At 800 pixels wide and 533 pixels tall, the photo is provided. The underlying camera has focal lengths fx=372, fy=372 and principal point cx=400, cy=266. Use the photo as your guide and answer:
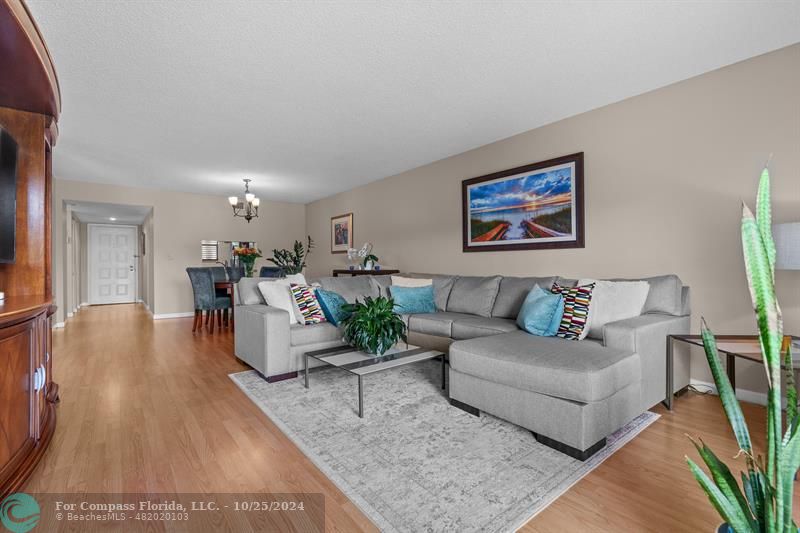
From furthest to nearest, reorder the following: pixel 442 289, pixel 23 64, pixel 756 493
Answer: pixel 442 289
pixel 23 64
pixel 756 493

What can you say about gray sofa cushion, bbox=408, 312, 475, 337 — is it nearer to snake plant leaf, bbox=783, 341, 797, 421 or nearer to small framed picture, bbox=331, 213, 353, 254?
snake plant leaf, bbox=783, 341, 797, 421

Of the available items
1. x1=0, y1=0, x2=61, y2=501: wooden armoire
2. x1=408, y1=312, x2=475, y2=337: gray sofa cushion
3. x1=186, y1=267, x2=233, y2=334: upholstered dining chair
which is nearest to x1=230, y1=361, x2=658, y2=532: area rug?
x1=408, y1=312, x2=475, y2=337: gray sofa cushion

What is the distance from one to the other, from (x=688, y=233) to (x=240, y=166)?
5.03 m

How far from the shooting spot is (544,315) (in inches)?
104

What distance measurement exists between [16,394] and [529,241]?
12.5 feet

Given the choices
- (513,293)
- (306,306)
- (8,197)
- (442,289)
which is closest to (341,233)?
(442,289)

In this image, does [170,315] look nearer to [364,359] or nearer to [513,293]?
[364,359]

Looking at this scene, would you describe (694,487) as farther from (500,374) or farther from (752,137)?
(752,137)

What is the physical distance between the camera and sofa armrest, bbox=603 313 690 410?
2.17 meters

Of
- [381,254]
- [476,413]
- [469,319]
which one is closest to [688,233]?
[469,319]

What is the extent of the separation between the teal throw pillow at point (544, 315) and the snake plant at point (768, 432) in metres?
1.66

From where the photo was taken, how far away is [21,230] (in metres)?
2.23

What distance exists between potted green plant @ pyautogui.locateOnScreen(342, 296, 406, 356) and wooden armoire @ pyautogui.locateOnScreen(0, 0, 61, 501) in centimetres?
167

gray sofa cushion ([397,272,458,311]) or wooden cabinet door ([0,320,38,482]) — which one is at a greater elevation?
gray sofa cushion ([397,272,458,311])
